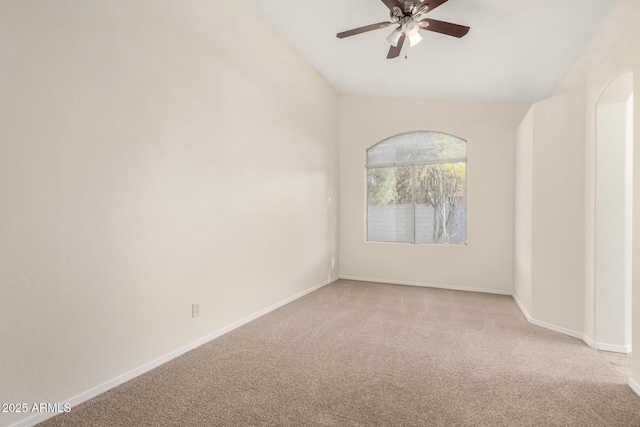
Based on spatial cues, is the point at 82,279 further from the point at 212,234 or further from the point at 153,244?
the point at 212,234

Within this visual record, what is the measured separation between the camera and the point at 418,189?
17.9ft

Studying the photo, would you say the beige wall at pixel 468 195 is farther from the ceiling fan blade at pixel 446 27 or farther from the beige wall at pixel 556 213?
the ceiling fan blade at pixel 446 27

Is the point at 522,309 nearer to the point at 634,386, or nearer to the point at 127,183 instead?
the point at 634,386

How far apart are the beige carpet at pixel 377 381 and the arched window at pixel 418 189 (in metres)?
1.89

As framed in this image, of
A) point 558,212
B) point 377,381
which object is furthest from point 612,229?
point 377,381

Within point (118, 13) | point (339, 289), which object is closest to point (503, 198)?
point (339, 289)

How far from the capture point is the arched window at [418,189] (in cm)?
523

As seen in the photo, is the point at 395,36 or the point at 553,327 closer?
the point at 395,36

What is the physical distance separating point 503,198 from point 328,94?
303 centimetres

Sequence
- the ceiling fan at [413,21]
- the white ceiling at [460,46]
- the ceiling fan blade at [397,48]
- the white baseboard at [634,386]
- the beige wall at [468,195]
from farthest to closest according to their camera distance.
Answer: the beige wall at [468,195], the ceiling fan blade at [397,48], the white ceiling at [460,46], the ceiling fan at [413,21], the white baseboard at [634,386]

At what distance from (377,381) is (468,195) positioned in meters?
3.55

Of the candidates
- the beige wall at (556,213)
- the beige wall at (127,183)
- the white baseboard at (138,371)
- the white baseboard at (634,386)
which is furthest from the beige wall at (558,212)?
the white baseboard at (138,371)

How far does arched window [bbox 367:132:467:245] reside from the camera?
17.2 feet

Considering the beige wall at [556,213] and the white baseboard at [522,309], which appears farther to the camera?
the white baseboard at [522,309]
